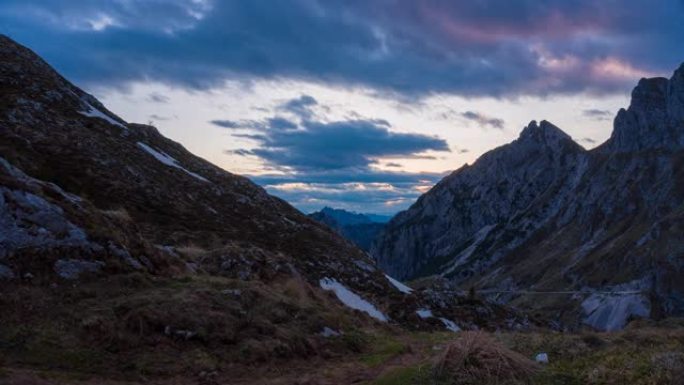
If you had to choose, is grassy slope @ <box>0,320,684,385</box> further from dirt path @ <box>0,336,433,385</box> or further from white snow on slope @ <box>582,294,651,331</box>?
white snow on slope @ <box>582,294,651,331</box>

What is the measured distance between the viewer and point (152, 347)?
1592 cm

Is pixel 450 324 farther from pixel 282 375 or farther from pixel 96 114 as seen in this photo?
pixel 96 114

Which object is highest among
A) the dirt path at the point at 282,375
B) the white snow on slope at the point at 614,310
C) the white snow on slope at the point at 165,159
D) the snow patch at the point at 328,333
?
the white snow on slope at the point at 165,159

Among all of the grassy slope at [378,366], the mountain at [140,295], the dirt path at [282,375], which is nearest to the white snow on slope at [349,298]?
the mountain at [140,295]

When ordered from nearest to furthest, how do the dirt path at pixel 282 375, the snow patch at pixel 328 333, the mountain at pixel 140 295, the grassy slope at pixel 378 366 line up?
the dirt path at pixel 282 375, the grassy slope at pixel 378 366, the mountain at pixel 140 295, the snow patch at pixel 328 333

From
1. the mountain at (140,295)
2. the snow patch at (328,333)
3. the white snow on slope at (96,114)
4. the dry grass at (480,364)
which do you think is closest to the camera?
the dry grass at (480,364)

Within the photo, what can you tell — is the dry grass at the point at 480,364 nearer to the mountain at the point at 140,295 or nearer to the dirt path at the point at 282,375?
the dirt path at the point at 282,375

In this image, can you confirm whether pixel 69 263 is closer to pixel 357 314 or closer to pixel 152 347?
pixel 152 347

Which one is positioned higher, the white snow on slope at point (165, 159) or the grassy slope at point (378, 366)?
the white snow on slope at point (165, 159)

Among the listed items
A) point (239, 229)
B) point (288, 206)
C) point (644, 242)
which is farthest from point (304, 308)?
point (644, 242)

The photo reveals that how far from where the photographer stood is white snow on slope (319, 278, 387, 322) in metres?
39.3

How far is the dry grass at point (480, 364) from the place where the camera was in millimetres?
13578

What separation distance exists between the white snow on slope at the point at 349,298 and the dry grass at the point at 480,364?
23836 millimetres

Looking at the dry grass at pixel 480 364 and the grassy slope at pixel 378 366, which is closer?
the grassy slope at pixel 378 366
